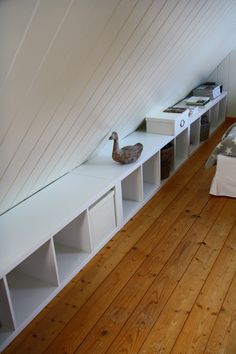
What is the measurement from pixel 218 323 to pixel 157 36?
1503mm

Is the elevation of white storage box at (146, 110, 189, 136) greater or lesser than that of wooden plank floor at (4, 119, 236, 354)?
greater

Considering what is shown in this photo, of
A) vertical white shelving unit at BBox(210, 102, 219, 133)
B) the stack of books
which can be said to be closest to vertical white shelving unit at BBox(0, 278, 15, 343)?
the stack of books

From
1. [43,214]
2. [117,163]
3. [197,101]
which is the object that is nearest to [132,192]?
[117,163]

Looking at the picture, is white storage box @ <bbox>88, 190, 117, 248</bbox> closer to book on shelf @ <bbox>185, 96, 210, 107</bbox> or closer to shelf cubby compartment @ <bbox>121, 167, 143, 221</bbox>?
shelf cubby compartment @ <bbox>121, 167, 143, 221</bbox>

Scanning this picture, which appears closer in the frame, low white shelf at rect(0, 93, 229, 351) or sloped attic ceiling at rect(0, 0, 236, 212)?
sloped attic ceiling at rect(0, 0, 236, 212)

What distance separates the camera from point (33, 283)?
6.43 ft

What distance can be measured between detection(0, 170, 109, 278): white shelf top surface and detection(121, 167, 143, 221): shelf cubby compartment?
0.44 m

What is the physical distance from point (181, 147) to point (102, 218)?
5.07 feet

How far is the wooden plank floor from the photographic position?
1643 millimetres

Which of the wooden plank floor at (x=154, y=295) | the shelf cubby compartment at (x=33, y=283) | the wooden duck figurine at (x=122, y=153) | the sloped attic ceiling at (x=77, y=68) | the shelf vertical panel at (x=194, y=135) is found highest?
the sloped attic ceiling at (x=77, y=68)

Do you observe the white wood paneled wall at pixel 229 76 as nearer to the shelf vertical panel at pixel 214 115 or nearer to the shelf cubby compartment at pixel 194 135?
the shelf vertical panel at pixel 214 115

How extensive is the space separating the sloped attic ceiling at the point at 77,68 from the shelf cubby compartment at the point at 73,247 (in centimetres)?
34

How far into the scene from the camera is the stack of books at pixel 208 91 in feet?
12.8

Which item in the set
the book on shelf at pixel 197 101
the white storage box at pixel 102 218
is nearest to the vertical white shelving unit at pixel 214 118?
the book on shelf at pixel 197 101
